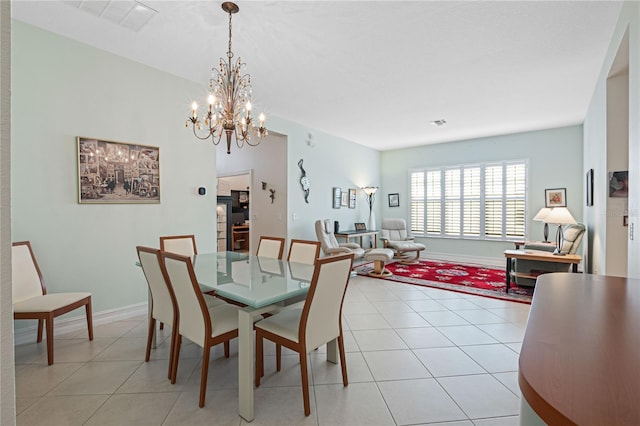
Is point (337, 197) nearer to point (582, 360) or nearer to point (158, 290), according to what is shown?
point (158, 290)

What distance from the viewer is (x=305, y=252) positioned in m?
3.07

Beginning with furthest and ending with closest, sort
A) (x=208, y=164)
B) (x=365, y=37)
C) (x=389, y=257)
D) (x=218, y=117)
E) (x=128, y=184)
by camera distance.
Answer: (x=389, y=257) < (x=208, y=164) < (x=128, y=184) < (x=365, y=37) < (x=218, y=117)

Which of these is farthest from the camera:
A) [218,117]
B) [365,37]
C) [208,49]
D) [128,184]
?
[128,184]

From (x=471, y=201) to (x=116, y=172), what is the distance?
6718mm

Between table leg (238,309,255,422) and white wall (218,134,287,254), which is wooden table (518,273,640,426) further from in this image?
white wall (218,134,287,254)

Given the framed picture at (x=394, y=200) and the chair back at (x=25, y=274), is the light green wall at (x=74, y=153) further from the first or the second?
the framed picture at (x=394, y=200)

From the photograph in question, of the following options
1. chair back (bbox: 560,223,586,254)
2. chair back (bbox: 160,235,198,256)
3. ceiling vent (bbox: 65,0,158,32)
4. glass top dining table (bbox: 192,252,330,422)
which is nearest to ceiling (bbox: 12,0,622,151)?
ceiling vent (bbox: 65,0,158,32)

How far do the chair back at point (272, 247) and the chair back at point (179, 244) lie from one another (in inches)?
31.1

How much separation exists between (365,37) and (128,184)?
2.90 meters

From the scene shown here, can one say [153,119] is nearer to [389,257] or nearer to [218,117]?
[218,117]

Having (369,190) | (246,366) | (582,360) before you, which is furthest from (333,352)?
(369,190)

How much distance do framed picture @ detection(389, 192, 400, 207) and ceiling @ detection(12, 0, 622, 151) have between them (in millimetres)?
3406

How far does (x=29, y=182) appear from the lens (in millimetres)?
2752

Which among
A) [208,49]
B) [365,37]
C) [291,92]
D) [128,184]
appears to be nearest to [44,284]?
[128,184]
